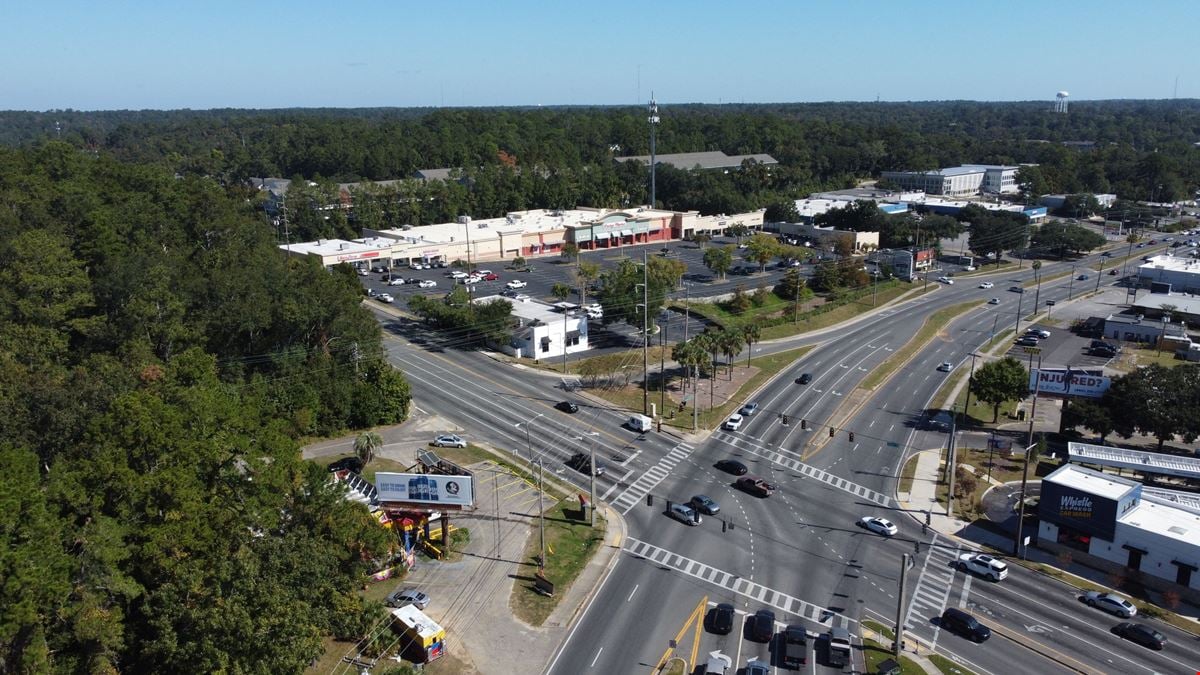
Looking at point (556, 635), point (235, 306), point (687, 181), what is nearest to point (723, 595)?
point (556, 635)

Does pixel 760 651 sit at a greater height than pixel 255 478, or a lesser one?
lesser

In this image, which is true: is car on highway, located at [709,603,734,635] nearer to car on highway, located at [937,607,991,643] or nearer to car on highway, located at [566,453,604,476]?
car on highway, located at [937,607,991,643]

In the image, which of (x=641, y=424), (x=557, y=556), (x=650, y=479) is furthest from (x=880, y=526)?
(x=641, y=424)

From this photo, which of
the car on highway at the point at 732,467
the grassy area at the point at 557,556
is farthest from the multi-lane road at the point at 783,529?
the grassy area at the point at 557,556

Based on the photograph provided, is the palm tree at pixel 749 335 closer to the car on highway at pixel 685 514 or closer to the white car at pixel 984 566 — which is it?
the car on highway at pixel 685 514

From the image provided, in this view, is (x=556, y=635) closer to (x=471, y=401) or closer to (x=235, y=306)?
(x=471, y=401)

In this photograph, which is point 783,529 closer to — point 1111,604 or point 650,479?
point 650,479

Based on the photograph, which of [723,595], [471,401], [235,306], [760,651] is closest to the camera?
[760,651]
